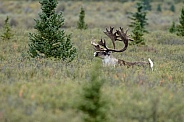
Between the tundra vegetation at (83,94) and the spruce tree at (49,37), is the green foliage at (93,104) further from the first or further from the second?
the spruce tree at (49,37)

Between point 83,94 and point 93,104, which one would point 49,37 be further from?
point 93,104

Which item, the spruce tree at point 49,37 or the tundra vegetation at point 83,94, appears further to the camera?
the spruce tree at point 49,37

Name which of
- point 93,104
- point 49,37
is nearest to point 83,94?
point 93,104

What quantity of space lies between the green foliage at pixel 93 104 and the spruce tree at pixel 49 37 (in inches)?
279

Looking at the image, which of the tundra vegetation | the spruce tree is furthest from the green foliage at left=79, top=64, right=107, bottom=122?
the spruce tree

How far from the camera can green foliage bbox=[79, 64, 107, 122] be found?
700 cm

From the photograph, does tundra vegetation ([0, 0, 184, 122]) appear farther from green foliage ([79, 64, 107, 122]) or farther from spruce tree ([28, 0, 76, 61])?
spruce tree ([28, 0, 76, 61])

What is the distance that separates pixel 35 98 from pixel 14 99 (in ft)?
1.34

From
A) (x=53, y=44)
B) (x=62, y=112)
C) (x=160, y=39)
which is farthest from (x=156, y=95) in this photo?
(x=160, y=39)

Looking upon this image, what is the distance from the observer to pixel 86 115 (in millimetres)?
6871

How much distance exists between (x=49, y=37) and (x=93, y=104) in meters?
7.80

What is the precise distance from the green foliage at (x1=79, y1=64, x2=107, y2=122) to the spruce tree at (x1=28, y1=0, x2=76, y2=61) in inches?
279

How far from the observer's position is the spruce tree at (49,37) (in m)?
14.4

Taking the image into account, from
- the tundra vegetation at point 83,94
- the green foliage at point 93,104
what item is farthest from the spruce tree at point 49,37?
the green foliage at point 93,104
